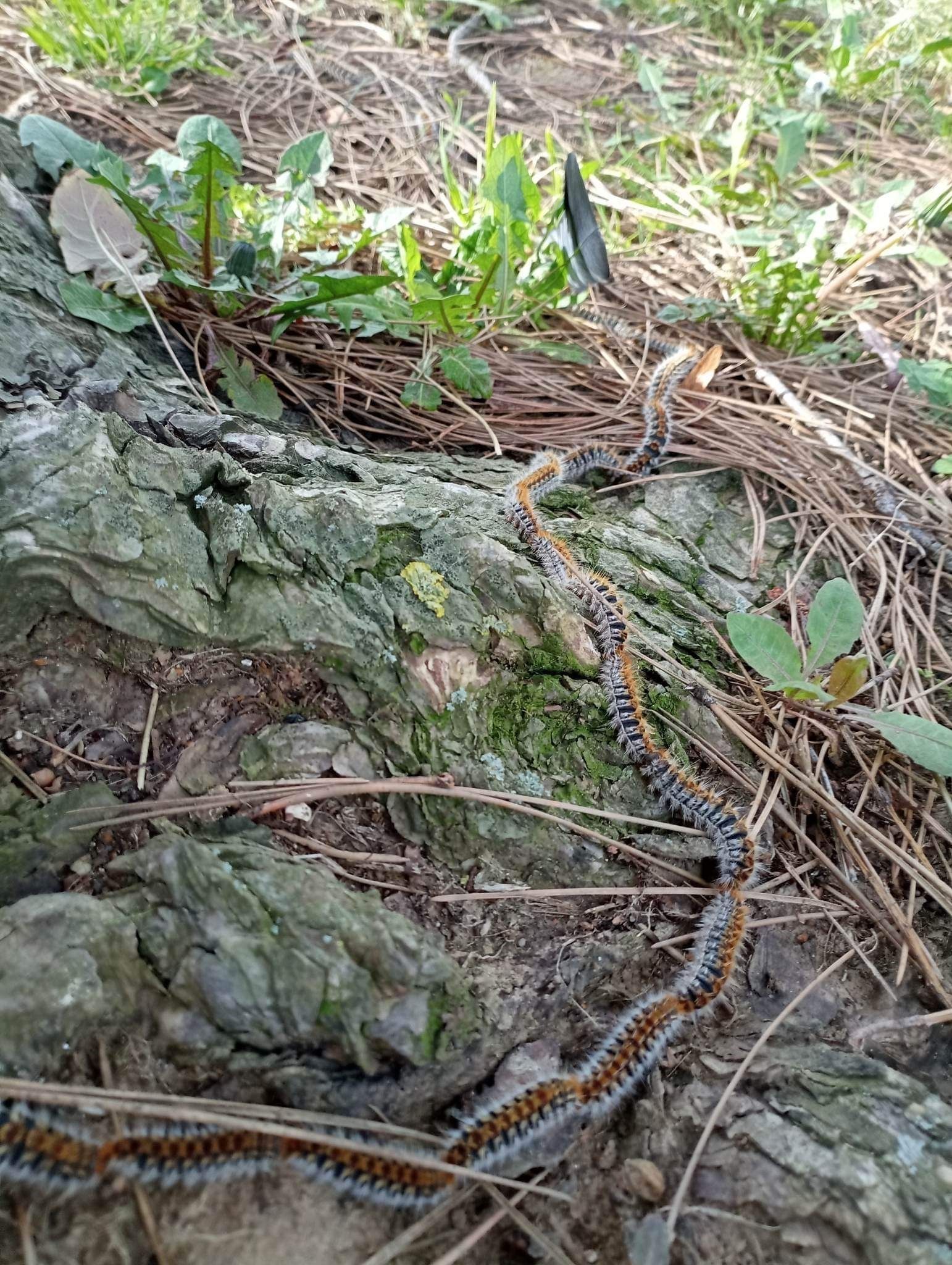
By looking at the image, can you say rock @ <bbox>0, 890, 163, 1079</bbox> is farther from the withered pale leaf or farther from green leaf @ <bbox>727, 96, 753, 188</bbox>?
green leaf @ <bbox>727, 96, 753, 188</bbox>

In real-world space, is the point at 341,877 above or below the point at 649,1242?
above

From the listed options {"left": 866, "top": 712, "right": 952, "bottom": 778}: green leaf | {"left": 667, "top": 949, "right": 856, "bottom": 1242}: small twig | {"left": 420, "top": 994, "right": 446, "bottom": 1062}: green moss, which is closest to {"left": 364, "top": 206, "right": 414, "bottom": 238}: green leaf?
{"left": 866, "top": 712, "right": 952, "bottom": 778}: green leaf

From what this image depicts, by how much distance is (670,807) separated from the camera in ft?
6.76

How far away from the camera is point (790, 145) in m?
4.20

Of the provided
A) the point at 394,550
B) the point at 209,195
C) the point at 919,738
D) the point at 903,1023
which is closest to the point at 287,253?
the point at 209,195

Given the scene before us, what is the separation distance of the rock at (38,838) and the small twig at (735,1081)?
138 cm

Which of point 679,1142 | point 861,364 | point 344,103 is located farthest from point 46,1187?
point 344,103

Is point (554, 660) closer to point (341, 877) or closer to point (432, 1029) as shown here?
point (341, 877)

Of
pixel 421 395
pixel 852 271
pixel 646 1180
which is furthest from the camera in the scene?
pixel 852 271

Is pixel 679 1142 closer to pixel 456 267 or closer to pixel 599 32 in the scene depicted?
pixel 456 267

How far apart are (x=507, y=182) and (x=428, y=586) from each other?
6.60ft

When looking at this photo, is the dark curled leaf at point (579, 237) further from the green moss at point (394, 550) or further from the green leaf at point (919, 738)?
the green leaf at point (919, 738)

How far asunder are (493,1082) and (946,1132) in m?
0.91

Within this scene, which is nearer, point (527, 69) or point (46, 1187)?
point (46, 1187)
